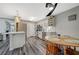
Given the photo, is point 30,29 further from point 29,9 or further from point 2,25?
point 2,25

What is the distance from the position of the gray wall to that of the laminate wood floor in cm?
41

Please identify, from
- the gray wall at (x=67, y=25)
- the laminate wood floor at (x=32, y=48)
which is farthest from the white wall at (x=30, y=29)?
the gray wall at (x=67, y=25)

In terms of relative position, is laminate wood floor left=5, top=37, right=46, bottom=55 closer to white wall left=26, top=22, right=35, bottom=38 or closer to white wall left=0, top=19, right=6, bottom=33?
white wall left=26, top=22, right=35, bottom=38

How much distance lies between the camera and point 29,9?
1409mm

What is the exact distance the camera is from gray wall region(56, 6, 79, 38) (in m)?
1.35

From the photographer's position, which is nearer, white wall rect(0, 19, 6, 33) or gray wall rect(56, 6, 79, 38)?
gray wall rect(56, 6, 79, 38)

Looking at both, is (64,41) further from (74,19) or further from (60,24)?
(74,19)

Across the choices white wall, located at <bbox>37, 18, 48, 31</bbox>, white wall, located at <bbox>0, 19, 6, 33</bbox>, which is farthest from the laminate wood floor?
white wall, located at <bbox>0, 19, 6, 33</bbox>

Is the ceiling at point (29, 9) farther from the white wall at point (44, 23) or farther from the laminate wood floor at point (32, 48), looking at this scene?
the laminate wood floor at point (32, 48)

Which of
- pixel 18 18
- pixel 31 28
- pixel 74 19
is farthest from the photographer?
pixel 31 28

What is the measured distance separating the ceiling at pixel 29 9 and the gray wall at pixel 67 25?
0.08 meters

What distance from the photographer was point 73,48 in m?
1.39
